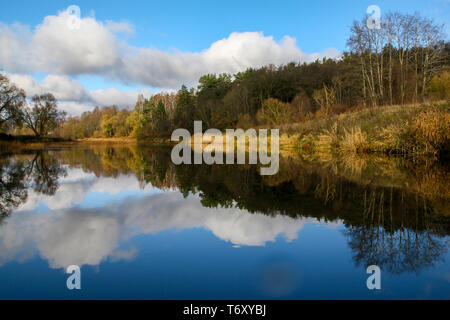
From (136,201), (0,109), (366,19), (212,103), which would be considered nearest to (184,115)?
(212,103)

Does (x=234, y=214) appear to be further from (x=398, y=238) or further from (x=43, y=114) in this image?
(x=43, y=114)

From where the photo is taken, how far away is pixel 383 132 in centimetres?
1449

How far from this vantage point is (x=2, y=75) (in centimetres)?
2956

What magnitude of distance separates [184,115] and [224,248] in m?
55.4

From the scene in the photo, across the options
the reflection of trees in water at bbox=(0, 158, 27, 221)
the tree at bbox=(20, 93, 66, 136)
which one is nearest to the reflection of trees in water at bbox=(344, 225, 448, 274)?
the reflection of trees in water at bbox=(0, 158, 27, 221)

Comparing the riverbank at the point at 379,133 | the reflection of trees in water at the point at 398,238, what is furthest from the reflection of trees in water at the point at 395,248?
the riverbank at the point at 379,133

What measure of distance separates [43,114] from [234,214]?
50.6 m

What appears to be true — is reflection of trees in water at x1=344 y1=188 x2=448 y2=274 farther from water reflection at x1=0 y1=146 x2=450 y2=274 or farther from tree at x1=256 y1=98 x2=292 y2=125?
tree at x1=256 y1=98 x2=292 y2=125

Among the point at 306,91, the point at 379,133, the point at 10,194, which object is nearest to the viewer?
the point at 10,194

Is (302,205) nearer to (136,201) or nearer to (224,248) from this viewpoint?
(224,248)

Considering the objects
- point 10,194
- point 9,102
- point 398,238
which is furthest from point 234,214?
point 9,102

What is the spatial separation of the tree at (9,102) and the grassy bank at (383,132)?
93.4 ft

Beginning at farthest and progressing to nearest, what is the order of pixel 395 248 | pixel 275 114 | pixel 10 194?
pixel 275 114, pixel 10 194, pixel 395 248

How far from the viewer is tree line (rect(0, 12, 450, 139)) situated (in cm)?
2727
